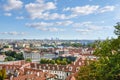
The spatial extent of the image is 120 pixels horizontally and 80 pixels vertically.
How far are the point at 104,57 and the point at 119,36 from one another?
1.57m

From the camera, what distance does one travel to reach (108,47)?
15.7 meters

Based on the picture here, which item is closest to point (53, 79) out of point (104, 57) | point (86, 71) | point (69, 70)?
point (69, 70)

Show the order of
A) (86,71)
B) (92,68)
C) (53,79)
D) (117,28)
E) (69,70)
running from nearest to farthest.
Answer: (117,28)
(92,68)
(86,71)
(53,79)
(69,70)

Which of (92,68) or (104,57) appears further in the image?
(92,68)

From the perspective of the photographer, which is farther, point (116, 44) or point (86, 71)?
point (86, 71)

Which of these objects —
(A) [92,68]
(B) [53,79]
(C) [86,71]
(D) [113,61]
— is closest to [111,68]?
(D) [113,61]

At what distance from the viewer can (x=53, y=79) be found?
2105 inches

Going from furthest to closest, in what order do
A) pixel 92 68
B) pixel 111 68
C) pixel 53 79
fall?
pixel 53 79 < pixel 92 68 < pixel 111 68

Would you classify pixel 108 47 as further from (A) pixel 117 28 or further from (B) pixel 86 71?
(B) pixel 86 71

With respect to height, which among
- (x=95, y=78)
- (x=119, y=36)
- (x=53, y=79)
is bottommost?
(x=53, y=79)

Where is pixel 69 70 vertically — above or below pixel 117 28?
below

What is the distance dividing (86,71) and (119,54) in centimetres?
545

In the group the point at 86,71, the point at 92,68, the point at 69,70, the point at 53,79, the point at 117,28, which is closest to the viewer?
the point at 117,28

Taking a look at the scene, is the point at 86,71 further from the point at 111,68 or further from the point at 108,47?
the point at 111,68
